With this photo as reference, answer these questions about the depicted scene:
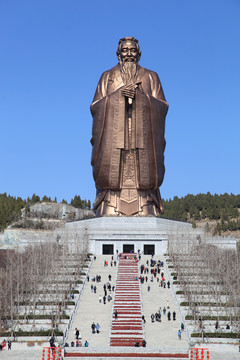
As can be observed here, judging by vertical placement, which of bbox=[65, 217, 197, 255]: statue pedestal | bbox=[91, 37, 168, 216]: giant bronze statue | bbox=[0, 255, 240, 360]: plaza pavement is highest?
bbox=[91, 37, 168, 216]: giant bronze statue

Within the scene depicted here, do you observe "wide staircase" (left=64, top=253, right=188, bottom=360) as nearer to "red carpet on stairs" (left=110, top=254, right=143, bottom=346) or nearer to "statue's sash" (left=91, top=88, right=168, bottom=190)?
"red carpet on stairs" (left=110, top=254, right=143, bottom=346)

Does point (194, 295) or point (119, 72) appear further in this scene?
point (119, 72)

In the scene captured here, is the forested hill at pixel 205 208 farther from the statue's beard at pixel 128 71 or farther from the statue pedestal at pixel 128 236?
the statue's beard at pixel 128 71

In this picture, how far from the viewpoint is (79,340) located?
18328 millimetres

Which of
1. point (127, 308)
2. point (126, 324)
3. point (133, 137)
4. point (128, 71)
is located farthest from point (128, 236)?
point (126, 324)

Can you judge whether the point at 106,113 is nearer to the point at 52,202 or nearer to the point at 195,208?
the point at 52,202

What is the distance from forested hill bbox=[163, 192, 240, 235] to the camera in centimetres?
7050

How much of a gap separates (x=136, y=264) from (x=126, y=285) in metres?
3.74

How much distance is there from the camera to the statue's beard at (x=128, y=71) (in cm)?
3500

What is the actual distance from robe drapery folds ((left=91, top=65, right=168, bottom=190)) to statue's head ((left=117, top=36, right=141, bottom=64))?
1413 millimetres

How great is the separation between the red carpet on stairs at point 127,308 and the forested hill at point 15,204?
88.8 feet

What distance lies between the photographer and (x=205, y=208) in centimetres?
7769

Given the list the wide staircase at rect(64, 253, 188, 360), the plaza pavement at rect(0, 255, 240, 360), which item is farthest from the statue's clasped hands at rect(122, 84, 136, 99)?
the plaza pavement at rect(0, 255, 240, 360)

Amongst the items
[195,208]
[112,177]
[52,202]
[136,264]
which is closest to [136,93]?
[112,177]
